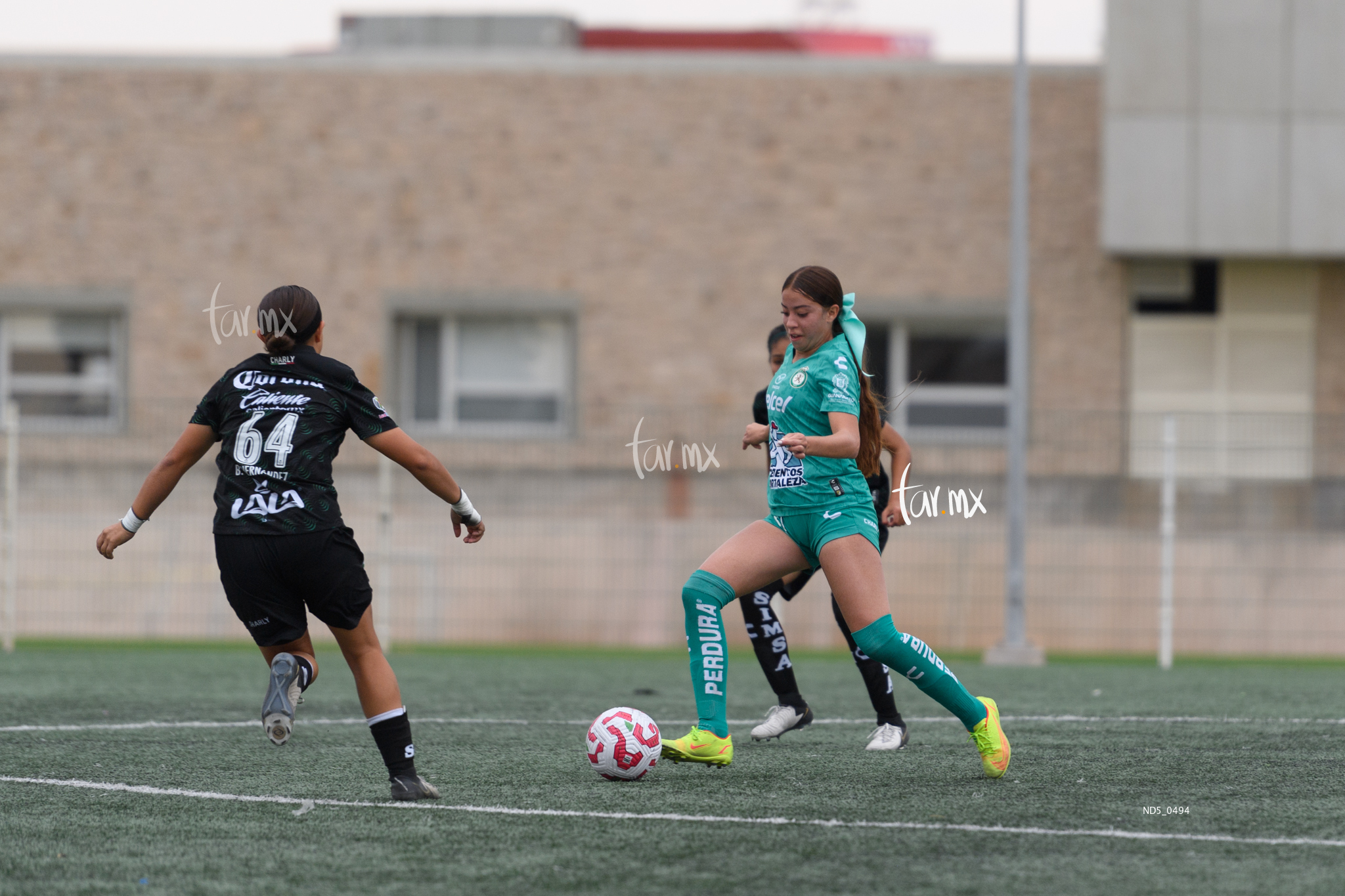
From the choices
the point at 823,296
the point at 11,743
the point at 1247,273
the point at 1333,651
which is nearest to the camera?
the point at 823,296

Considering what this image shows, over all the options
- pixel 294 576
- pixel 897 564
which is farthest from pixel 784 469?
pixel 897 564

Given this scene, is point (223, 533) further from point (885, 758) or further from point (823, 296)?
point (885, 758)

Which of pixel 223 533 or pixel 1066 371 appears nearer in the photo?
pixel 223 533

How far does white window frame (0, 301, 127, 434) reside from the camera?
21750 mm

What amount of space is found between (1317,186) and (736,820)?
16856 millimetres

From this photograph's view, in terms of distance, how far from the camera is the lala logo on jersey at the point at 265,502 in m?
5.64

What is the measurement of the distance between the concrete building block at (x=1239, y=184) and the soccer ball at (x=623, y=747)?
50.6ft

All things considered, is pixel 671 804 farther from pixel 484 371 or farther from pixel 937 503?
pixel 484 371

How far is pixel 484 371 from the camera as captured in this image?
71.9ft

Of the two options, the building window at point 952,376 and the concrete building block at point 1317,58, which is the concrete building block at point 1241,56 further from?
the building window at point 952,376

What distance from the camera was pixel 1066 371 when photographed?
69.7ft

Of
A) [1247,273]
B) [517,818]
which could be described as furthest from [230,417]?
[1247,273]

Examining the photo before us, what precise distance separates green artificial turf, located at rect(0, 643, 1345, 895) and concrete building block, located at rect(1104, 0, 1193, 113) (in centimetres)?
1104

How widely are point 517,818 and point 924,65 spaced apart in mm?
17116
